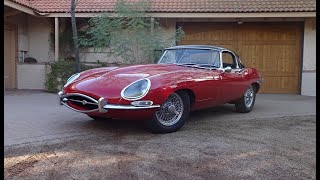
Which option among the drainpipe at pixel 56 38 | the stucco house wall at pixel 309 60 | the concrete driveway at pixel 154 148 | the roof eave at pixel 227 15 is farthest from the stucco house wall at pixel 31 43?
the stucco house wall at pixel 309 60

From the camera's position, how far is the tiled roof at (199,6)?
1221cm

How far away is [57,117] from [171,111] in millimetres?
2286

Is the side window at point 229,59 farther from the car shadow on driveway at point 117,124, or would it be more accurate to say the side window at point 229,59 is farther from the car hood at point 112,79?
the car hood at point 112,79

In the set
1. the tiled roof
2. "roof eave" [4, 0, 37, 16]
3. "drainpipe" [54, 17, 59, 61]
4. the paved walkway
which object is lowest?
the paved walkway

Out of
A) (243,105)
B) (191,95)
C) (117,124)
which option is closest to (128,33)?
(243,105)

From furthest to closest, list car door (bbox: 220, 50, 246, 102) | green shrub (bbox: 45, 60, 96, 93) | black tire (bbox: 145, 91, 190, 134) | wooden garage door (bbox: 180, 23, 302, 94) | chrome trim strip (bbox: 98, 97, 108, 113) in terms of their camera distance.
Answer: wooden garage door (bbox: 180, 23, 302, 94)
green shrub (bbox: 45, 60, 96, 93)
car door (bbox: 220, 50, 246, 102)
black tire (bbox: 145, 91, 190, 134)
chrome trim strip (bbox: 98, 97, 108, 113)

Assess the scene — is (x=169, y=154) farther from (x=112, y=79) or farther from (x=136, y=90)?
(x=112, y=79)

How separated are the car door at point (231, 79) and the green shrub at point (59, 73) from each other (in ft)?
17.8

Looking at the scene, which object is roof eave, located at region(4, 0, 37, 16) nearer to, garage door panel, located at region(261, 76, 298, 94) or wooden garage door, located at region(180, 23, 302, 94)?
wooden garage door, located at region(180, 23, 302, 94)

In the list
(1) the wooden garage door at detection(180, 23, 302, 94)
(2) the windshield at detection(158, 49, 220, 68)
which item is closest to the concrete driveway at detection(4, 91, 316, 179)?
(2) the windshield at detection(158, 49, 220, 68)

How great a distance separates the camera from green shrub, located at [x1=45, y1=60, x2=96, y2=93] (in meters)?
12.0

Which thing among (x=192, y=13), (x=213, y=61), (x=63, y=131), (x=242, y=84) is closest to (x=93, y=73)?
(x=63, y=131)

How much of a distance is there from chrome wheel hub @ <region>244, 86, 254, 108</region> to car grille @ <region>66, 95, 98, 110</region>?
12.5 ft

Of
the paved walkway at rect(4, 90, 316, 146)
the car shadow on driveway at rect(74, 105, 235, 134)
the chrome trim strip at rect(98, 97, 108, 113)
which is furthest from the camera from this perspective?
the car shadow on driveway at rect(74, 105, 235, 134)
